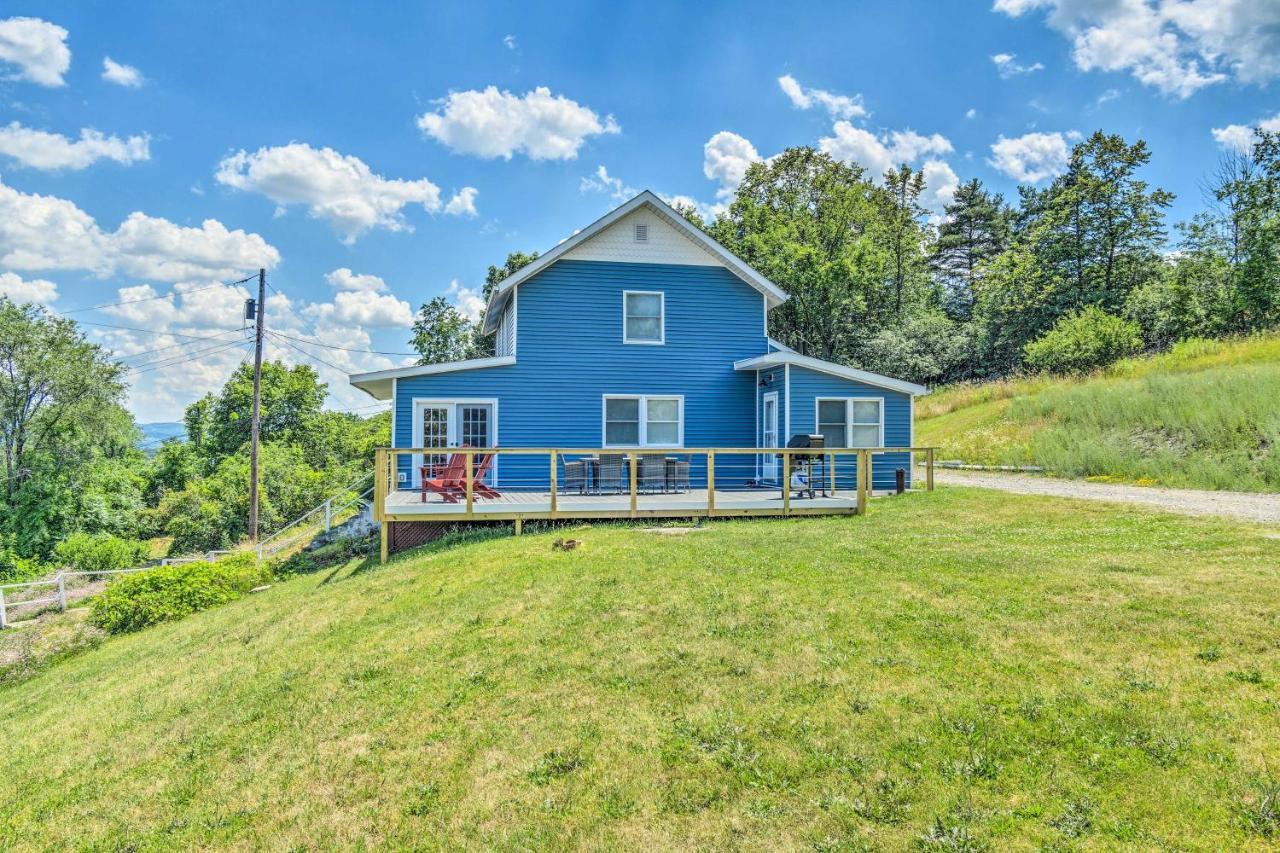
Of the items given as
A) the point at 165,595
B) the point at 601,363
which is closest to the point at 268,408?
the point at 165,595

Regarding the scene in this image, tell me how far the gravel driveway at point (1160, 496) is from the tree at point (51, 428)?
36842mm

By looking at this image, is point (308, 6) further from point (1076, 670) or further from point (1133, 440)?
point (1133, 440)

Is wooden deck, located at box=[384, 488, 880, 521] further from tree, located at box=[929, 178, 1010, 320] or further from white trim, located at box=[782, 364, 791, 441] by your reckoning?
tree, located at box=[929, 178, 1010, 320]

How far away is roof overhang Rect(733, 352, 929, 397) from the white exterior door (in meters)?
0.85

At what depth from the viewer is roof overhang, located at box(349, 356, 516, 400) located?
14.0 metres

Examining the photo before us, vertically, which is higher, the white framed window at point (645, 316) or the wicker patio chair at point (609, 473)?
the white framed window at point (645, 316)

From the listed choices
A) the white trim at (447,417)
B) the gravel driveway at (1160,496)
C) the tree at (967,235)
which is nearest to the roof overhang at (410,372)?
the white trim at (447,417)

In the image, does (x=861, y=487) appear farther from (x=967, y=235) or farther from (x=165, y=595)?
(x=967, y=235)

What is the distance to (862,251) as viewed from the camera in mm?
28578

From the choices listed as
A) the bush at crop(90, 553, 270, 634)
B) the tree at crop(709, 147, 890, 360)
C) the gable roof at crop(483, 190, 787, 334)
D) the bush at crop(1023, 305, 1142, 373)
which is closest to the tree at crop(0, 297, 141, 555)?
the bush at crop(90, 553, 270, 634)

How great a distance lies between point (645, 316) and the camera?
52.5ft

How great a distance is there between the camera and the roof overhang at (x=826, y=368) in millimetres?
14764

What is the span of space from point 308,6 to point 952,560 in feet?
62.6

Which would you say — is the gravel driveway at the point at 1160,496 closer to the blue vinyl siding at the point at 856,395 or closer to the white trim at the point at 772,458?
the blue vinyl siding at the point at 856,395
